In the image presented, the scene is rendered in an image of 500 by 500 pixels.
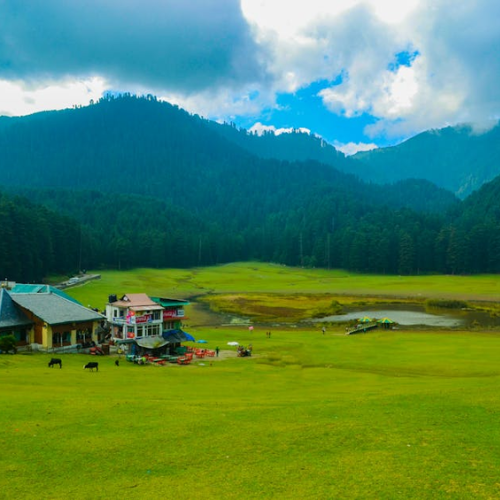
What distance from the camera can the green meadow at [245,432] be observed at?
1362cm

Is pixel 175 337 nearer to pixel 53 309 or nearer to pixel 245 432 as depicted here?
pixel 53 309

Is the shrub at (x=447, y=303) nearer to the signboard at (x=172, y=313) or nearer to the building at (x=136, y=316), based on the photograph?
the signboard at (x=172, y=313)

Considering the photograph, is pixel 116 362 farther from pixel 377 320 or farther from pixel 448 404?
pixel 377 320

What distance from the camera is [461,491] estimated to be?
13.2m

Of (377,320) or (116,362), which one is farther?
(377,320)

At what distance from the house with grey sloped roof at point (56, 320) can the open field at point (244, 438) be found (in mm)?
12744

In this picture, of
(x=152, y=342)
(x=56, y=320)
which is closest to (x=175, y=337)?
(x=152, y=342)

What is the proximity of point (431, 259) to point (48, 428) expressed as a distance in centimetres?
17489

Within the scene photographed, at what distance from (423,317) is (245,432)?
71.9m

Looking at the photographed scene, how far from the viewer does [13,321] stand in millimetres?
45938

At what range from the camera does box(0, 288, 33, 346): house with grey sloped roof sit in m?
45.5

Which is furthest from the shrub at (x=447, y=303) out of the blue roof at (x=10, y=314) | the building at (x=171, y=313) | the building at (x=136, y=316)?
the blue roof at (x=10, y=314)

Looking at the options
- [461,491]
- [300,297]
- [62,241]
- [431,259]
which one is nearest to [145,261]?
[62,241]

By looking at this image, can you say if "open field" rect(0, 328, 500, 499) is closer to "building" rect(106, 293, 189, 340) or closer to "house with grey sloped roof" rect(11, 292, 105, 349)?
"house with grey sloped roof" rect(11, 292, 105, 349)
